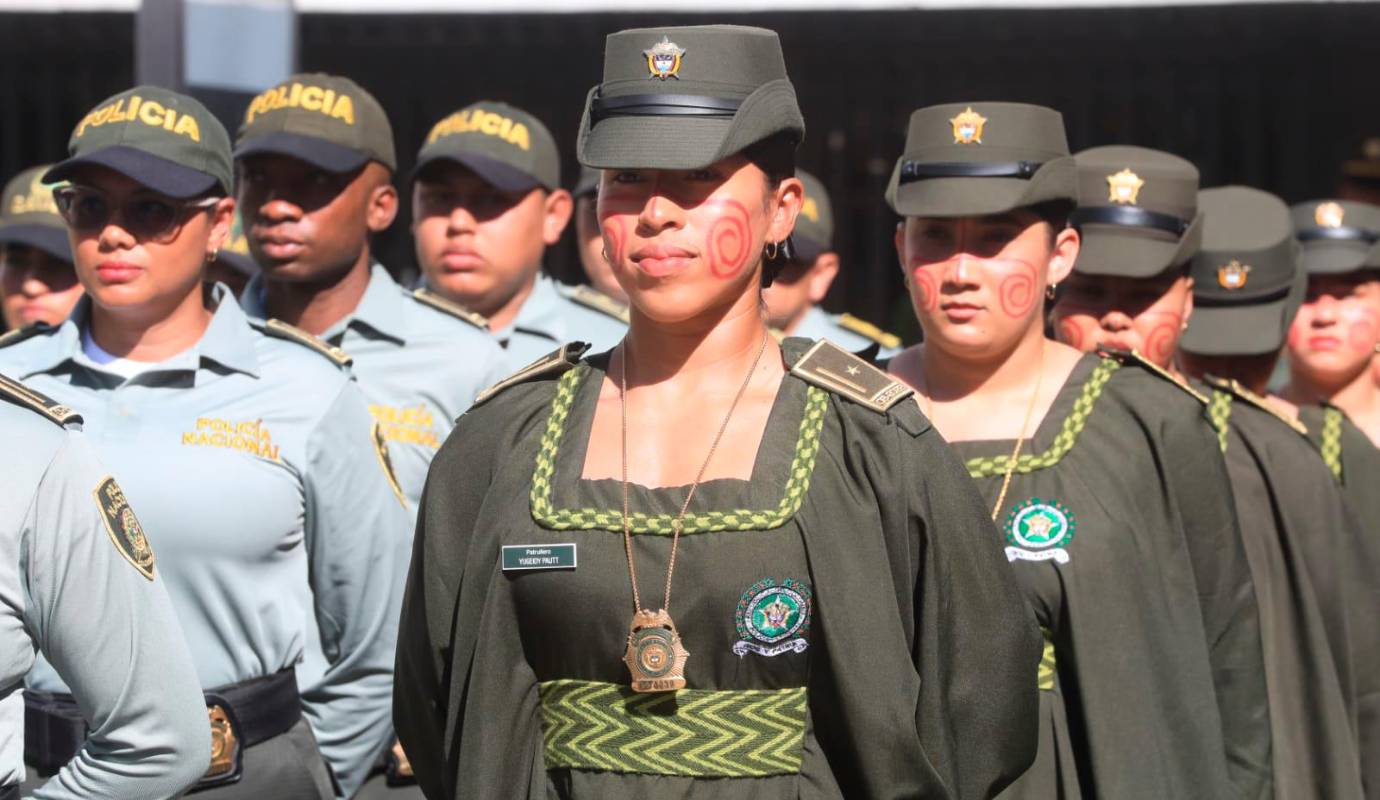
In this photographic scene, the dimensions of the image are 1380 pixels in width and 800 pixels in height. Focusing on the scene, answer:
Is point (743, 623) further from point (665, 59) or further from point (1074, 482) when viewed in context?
point (1074, 482)

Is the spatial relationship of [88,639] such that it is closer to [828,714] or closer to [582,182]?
[828,714]

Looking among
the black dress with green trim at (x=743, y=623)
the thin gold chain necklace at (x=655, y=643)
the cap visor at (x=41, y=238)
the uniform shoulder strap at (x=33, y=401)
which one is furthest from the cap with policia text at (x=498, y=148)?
the thin gold chain necklace at (x=655, y=643)

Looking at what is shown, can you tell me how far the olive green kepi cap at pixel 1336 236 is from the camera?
7020 millimetres

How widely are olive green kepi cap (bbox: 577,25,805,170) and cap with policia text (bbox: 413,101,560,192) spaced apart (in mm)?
3352

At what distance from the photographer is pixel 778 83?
3410 millimetres

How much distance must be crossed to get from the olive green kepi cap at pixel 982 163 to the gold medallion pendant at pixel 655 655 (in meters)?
1.63

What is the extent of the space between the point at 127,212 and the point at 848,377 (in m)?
1.77

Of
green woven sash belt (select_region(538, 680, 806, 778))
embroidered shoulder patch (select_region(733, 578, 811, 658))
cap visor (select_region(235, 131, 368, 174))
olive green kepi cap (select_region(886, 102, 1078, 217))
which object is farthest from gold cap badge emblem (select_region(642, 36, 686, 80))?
cap visor (select_region(235, 131, 368, 174))

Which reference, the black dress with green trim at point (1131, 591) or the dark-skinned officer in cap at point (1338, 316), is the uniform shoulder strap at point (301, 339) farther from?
the dark-skinned officer in cap at point (1338, 316)

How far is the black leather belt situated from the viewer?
161 inches

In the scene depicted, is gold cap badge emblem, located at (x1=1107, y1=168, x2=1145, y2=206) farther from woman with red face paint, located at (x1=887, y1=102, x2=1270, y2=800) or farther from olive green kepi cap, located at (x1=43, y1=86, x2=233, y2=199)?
olive green kepi cap, located at (x1=43, y1=86, x2=233, y2=199)

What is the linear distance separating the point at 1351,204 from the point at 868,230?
14.7 feet

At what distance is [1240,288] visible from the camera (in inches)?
235

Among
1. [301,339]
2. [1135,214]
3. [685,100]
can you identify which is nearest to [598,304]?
[1135,214]
